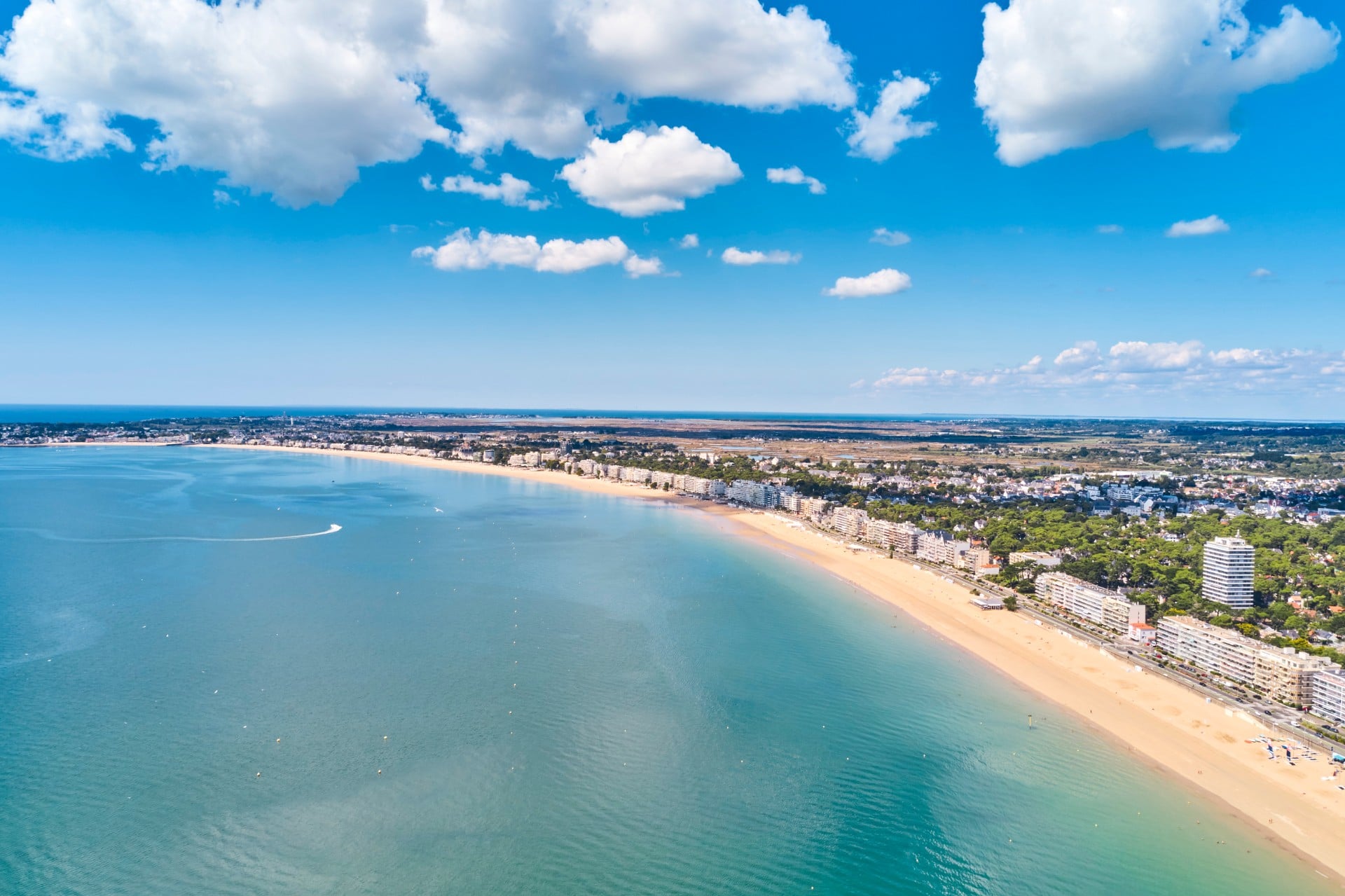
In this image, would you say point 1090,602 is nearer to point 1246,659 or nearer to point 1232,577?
point 1232,577

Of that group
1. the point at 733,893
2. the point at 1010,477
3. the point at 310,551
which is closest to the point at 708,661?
the point at 733,893

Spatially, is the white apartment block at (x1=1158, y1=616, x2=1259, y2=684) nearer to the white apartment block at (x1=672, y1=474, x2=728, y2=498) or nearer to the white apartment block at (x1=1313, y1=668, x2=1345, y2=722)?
the white apartment block at (x1=1313, y1=668, x2=1345, y2=722)

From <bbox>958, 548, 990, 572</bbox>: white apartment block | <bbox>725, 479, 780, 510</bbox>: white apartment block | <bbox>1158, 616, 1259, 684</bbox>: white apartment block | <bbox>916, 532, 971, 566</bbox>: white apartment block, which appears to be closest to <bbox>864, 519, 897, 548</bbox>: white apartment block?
<bbox>916, 532, 971, 566</bbox>: white apartment block

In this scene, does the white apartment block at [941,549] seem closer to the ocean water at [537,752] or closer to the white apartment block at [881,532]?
the white apartment block at [881,532]

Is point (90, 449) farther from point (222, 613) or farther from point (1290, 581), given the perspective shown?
point (1290, 581)

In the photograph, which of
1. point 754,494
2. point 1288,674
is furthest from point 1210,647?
point 754,494

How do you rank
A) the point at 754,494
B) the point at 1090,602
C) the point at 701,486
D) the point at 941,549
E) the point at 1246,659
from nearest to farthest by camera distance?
the point at 1246,659 → the point at 1090,602 → the point at 941,549 → the point at 754,494 → the point at 701,486
